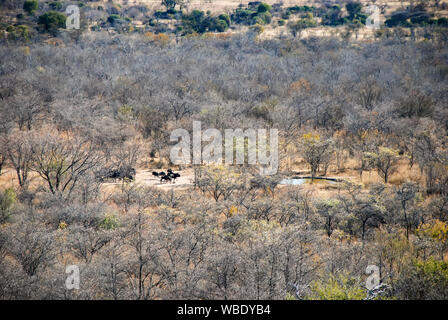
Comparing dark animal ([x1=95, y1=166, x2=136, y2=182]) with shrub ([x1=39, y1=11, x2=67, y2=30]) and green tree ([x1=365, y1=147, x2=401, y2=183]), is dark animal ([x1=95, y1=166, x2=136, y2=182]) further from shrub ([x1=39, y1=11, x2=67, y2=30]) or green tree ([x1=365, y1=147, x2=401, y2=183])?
shrub ([x1=39, y1=11, x2=67, y2=30])

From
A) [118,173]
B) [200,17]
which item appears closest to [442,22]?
[200,17]

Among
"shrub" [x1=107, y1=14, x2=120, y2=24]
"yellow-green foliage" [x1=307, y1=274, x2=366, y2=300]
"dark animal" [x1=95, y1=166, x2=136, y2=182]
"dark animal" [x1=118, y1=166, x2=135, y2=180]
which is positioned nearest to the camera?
"yellow-green foliage" [x1=307, y1=274, x2=366, y2=300]

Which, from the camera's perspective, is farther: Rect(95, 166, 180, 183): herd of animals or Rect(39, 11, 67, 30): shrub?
Rect(39, 11, 67, 30): shrub

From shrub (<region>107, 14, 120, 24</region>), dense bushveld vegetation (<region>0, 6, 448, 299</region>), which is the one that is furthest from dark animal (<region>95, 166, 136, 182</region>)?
shrub (<region>107, 14, 120, 24</region>)

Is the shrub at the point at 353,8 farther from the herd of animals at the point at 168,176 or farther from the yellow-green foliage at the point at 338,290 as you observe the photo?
the yellow-green foliage at the point at 338,290

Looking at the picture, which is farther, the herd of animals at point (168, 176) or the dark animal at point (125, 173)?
the herd of animals at point (168, 176)

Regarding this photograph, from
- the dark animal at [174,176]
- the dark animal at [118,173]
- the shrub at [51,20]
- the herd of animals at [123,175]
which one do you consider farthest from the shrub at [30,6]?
the dark animal at [174,176]
